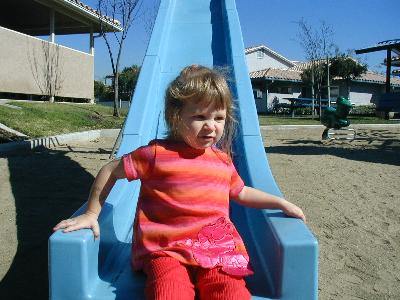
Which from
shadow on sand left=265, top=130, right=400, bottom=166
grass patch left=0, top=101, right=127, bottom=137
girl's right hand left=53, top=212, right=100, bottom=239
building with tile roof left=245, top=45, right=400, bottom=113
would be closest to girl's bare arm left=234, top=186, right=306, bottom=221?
girl's right hand left=53, top=212, right=100, bottom=239

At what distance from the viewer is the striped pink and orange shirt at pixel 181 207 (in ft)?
6.13

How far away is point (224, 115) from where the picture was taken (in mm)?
1961

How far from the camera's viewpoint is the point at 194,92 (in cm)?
190

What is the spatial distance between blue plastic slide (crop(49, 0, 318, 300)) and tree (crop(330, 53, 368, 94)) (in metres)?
29.8

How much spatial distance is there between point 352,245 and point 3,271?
2.39 metres

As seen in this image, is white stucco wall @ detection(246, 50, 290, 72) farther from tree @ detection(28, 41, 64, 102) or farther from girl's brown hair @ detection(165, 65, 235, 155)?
girl's brown hair @ detection(165, 65, 235, 155)

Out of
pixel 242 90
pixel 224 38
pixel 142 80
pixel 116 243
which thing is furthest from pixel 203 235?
pixel 224 38

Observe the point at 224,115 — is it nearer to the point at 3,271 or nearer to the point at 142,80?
the point at 3,271

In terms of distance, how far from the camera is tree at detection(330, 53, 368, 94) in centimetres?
3312

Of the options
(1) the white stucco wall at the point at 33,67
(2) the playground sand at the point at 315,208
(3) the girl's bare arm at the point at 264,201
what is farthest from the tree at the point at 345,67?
(3) the girl's bare arm at the point at 264,201

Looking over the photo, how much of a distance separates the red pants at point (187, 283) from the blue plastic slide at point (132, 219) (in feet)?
0.43

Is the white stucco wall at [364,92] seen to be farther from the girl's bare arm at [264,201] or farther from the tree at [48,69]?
the girl's bare arm at [264,201]

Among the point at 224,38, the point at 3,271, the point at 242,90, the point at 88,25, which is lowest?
the point at 3,271

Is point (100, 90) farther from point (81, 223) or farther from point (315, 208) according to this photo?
point (81, 223)
